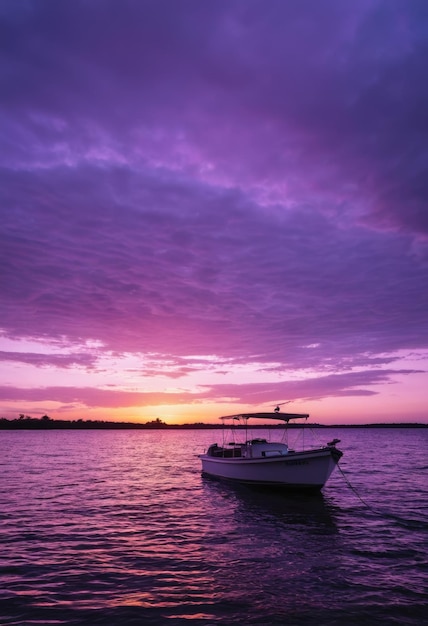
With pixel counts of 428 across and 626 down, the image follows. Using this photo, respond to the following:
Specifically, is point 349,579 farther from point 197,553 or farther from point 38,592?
point 38,592

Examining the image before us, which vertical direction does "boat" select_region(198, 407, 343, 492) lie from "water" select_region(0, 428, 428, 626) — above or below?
above

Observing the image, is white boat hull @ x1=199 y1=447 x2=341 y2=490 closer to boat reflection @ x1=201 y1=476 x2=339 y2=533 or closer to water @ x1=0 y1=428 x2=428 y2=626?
boat reflection @ x1=201 y1=476 x2=339 y2=533

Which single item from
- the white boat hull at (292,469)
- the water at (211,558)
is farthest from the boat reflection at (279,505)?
the white boat hull at (292,469)

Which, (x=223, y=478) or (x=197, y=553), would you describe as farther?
(x=223, y=478)

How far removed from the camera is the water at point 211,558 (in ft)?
36.6

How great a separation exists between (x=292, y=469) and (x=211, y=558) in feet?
46.9

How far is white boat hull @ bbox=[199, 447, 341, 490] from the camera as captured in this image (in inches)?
1097

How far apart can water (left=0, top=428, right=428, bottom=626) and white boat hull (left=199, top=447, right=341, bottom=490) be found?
1.10 metres

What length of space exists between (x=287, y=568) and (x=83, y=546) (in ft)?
26.1

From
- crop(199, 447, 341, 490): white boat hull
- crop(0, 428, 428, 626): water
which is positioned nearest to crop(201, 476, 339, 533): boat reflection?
crop(0, 428, 428, 626): water

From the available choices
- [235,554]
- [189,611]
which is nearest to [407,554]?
[235,554]

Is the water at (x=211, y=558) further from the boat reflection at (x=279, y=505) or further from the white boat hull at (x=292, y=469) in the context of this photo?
the white boat hull at (x=292, y=469)

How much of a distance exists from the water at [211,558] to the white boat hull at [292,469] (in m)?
1.10

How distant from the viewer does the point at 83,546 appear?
17312 millimetres
